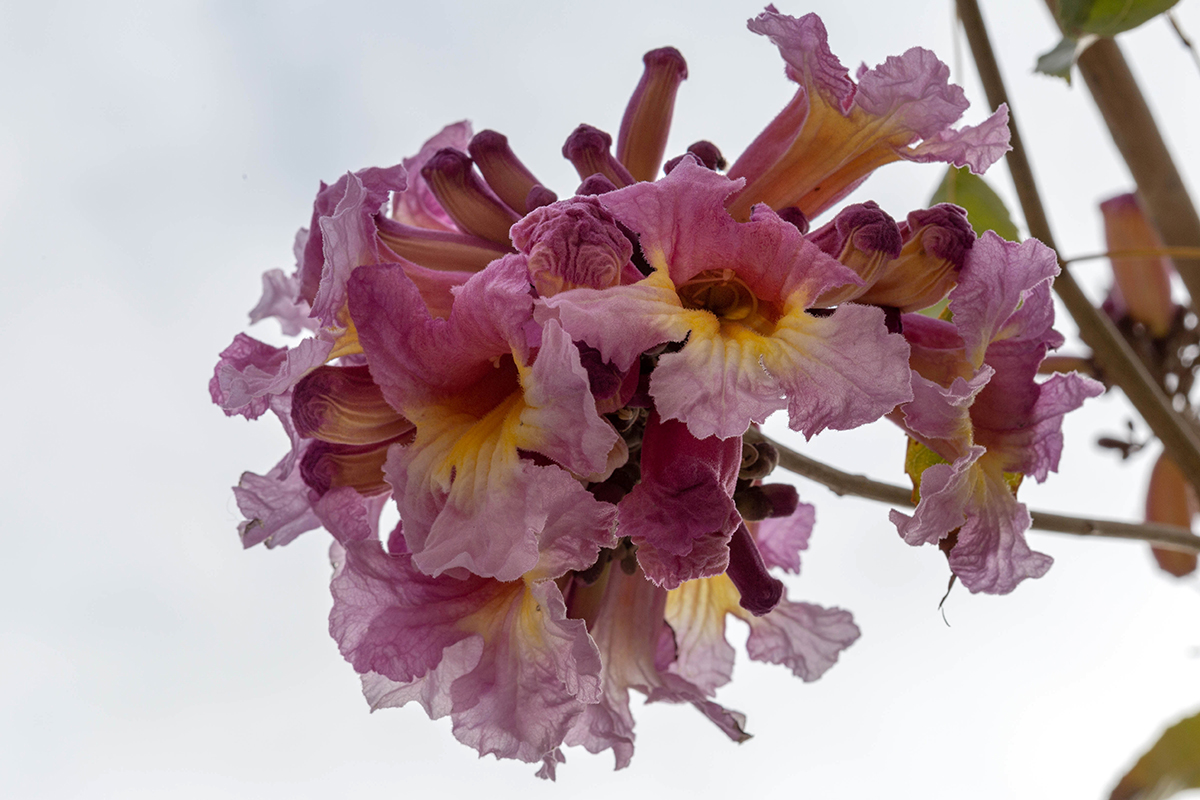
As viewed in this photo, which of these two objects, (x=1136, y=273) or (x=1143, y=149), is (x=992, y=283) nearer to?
(x=1143, y=149)

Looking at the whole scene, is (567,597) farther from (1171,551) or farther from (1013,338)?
(1171,551)

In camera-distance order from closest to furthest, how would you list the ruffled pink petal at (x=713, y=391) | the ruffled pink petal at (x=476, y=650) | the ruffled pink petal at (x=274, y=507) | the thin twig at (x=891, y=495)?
1. the ruffled pink petal at (x=713, y=391)
2. the ruffled pink petal at (x=476, y=650)
3. the ruffled pink petal at (x=274, y=507)
4. the thin twig at (x=891, y=495)

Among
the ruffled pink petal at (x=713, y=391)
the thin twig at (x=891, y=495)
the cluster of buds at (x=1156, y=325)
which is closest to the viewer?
the ruffled pink petal at (x=713, y=391)

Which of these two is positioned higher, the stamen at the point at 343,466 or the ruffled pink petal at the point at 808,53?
the ruffled pink petal at the point at 808,53

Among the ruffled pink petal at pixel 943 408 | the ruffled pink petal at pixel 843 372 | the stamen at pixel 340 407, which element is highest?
the stamen at pixel 340 407

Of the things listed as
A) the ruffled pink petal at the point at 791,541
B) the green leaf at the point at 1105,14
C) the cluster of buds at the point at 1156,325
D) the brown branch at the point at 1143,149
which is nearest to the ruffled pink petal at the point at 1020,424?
the ruffled pink petal at the point at 791,541

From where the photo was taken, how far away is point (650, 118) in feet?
2.32

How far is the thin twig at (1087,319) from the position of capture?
845mm

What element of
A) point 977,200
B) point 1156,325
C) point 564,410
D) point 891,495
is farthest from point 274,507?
point 1156,325

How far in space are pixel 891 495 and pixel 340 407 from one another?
1.59 ft

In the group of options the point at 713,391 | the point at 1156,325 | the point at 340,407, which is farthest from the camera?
the point at 1156,325

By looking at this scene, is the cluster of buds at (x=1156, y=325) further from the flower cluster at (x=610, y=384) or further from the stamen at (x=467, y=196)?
the stamen at (x=467, y=196)

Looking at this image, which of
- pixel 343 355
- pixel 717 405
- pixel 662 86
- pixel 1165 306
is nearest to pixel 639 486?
pixel 717 405

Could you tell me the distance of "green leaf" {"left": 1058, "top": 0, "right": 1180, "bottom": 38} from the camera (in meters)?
0.85
